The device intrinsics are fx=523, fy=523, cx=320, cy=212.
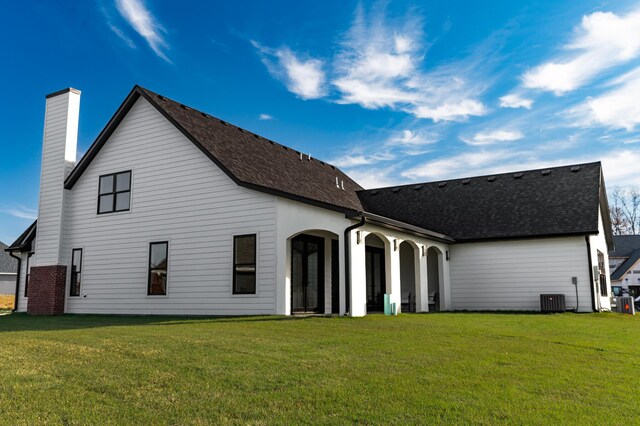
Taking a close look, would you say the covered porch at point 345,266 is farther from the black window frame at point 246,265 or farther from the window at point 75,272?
the window at point 75,272

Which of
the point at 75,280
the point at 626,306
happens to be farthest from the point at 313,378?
the point at 626,306

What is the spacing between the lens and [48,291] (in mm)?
17406

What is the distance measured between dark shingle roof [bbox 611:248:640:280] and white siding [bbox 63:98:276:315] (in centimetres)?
4954

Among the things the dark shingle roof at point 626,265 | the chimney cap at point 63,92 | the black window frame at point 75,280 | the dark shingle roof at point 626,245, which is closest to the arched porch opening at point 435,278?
the black window frame at point 75,280

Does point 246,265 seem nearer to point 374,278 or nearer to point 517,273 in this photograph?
point 374,278

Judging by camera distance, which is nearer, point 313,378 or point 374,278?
point 313,378

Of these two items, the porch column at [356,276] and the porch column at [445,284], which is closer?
the porch column at [356,276]

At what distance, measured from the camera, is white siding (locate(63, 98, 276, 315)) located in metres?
14.3

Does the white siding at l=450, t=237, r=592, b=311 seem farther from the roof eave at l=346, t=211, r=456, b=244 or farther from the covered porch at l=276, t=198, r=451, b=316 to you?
the roof eave at l=346, t=211, r=456, b=244

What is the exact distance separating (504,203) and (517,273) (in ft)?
10.8

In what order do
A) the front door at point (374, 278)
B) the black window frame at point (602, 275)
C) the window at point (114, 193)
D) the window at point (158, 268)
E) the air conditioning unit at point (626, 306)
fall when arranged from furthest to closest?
the black window frame at point (602, 275)
the air conditioning unit at point (626, 306)
the front door at point (374, 278)
the window at point (114, 193)
the window at point (158, 268)

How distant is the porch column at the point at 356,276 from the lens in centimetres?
1335

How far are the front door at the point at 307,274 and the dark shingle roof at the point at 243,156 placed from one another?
1410mm

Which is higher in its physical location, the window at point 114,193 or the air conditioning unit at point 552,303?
the window at point 114,193
